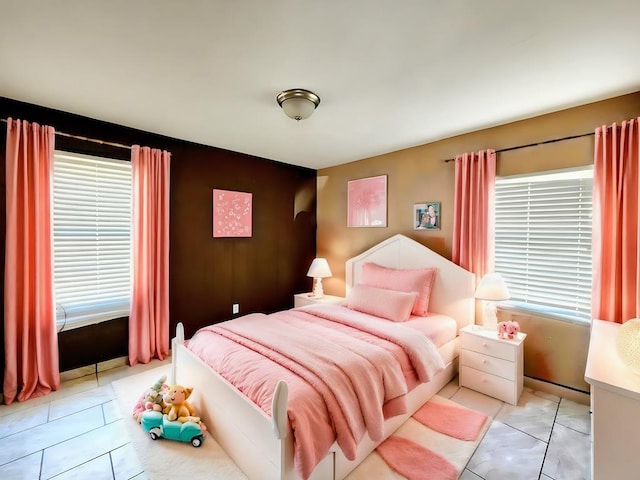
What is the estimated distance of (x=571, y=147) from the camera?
2.42 metres

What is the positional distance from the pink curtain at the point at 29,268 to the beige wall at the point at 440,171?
3.21 metres

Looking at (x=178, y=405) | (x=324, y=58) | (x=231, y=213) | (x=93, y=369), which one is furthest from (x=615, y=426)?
(x=93, y=369)

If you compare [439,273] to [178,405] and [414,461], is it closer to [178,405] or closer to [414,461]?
[414,461]

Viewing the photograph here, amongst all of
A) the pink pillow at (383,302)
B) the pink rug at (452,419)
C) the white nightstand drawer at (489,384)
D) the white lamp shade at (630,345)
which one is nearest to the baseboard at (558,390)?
the white nightstand drawer at (489,384)

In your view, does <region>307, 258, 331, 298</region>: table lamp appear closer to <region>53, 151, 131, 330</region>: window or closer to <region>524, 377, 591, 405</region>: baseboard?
<region>53, 151, 131, 330</region>: window

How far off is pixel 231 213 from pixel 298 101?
6.65 feet

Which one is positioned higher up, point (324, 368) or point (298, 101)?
point (298, 101)

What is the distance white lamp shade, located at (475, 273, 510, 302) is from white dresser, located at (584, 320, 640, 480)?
1222 millimetres

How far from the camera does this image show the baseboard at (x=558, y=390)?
2.38 meters

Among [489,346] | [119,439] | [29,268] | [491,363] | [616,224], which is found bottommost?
[119,439]

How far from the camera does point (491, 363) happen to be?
2.49 m

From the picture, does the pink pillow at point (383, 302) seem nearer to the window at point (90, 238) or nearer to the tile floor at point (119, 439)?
the tile floor at point (119, 439)

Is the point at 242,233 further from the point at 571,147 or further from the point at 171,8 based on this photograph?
the point at 571,147

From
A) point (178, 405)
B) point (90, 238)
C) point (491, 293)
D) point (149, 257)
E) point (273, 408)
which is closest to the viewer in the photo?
point (273, 408)
